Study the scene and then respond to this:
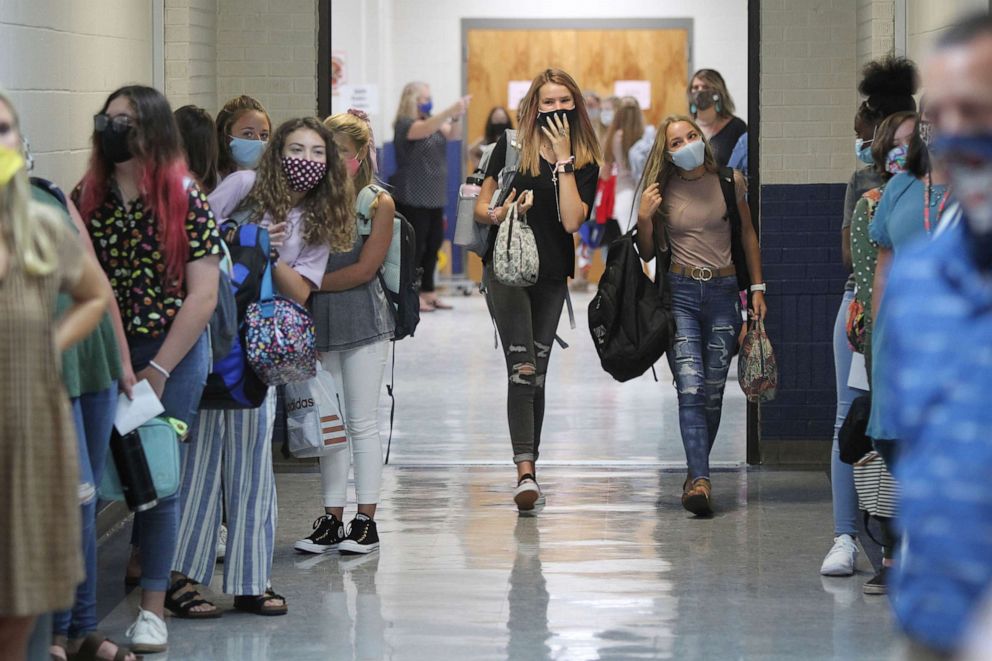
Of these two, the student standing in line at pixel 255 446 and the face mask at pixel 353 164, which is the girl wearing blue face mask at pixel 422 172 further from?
the student standing in line at pixel 255 446

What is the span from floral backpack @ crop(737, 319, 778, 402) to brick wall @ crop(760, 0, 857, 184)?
990 millimetres

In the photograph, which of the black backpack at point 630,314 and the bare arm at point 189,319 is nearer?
the bare arm at point 189,319

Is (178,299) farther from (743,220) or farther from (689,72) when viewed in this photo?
(689,72)

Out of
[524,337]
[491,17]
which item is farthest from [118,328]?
[491,17]

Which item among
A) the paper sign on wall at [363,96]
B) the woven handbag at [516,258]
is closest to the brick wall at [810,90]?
the woven handbag at [516,258]

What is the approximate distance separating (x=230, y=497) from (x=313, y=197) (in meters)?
0.92

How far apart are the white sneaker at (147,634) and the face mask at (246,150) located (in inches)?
61.6

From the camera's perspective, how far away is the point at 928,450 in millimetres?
1993

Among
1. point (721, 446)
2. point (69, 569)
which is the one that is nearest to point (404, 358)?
point (721, 446)

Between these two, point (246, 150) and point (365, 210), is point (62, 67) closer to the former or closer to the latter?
point (246, 150)

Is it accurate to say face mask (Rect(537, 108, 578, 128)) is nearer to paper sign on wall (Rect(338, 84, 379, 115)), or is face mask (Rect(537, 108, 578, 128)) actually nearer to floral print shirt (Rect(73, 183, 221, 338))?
floral print shirt (Rect(73, 183, 221, 338))

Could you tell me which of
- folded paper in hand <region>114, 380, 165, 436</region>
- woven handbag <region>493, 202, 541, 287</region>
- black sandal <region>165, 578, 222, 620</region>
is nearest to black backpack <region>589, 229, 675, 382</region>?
woven handbag <region>493, 202, 541, 287</region>

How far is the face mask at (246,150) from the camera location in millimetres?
5105

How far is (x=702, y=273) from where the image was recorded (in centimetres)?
589
